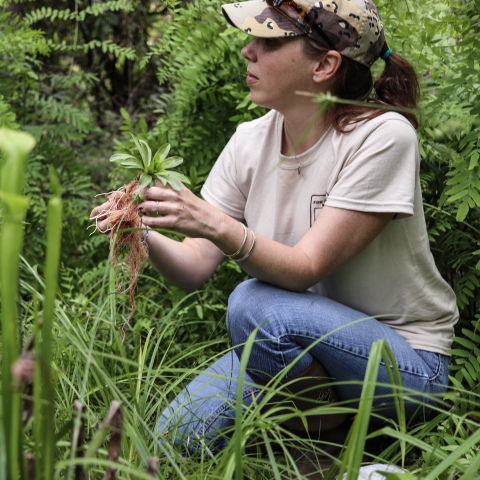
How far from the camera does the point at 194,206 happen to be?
1.50 meters

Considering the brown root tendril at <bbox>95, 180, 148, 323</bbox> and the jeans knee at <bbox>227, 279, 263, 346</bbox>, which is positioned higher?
the brown root tendril at <bbox>95, 180, 148, 323</bbox>

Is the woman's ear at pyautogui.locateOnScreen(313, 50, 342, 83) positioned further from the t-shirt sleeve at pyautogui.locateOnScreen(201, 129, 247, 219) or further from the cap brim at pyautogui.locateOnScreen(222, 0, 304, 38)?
the t-shirt sleeve at pyautogui.locateOnScreen(201, 129, 247, 219)

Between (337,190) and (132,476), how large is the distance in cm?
85

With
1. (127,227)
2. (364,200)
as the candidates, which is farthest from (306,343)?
(127,227)

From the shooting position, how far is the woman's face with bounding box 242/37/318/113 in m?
1.78

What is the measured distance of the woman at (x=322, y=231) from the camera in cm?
165

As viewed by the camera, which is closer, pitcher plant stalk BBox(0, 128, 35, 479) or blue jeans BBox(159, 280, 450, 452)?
pitcher plant stalk BBox(0, 128, 35, 479)

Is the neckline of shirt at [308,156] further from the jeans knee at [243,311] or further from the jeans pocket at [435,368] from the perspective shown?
the jeans pocket at [435,368]

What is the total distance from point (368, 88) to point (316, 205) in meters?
0.37

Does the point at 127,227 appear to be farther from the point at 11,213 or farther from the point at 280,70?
the point at 11,213

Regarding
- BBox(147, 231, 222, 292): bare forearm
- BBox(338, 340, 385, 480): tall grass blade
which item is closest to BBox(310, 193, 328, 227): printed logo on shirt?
BBox(147, 231, 222, 292): bare forearm

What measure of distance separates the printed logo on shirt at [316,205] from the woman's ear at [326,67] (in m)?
0.31

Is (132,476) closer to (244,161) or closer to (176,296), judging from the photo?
(244,161)

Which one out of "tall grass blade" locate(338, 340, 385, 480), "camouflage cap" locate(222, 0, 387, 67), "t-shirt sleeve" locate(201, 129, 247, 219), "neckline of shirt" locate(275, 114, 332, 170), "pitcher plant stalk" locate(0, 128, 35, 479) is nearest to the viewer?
"pitcher plant stalk" locate(0, 128, 35, 479)
